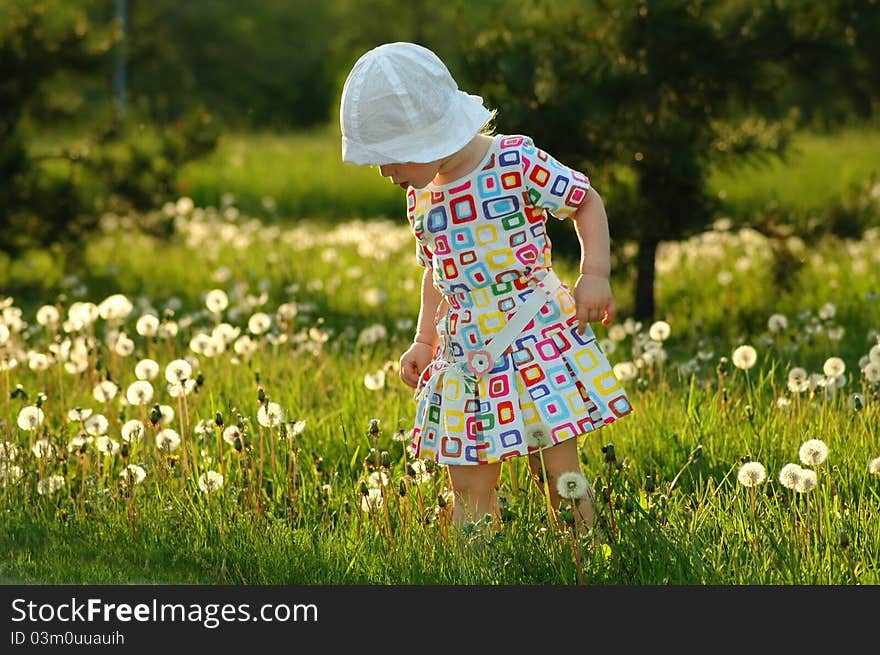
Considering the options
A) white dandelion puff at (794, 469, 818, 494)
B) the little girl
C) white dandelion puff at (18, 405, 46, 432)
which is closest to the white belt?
the little girl

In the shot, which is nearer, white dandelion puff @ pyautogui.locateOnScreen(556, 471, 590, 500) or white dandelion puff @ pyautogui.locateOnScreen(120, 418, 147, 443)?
white dandelion puff @ pyautogui.locateOnScreen(556, 471, 590, 500)

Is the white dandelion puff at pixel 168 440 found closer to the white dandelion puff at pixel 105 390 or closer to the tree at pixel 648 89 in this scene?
the white dandelion puff at pixel 105 390

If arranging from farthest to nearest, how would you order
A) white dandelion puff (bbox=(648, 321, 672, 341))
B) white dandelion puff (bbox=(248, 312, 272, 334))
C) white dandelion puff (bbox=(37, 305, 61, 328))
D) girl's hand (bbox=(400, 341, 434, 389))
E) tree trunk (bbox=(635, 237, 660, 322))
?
tree trunk (bbox=(635, 237, 660, 322)) → white dandelion puff (bbox=(248, 312, 272, 334)) → white dandelion puff (bbox=(37, 305, 61, 328)) → white dandelion puff (bbox=(648, 321, 672, 341)) → girl's hand (bbox=(400, 341, 434, 389))

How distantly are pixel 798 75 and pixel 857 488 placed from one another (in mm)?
4261

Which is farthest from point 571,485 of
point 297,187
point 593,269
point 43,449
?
point 297,187

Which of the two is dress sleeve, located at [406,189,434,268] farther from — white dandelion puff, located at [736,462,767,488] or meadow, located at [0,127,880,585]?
white dandelion puff, located at [736,462,767,488]

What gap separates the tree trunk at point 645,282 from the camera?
26.6ft

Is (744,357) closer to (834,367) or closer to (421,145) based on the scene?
(834,367)

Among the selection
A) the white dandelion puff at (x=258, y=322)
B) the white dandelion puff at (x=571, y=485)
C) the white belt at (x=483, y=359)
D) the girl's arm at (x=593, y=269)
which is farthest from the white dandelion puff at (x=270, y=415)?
the white dandelion puff at (x=258, y=322)

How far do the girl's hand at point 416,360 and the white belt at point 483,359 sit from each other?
9.4 inches

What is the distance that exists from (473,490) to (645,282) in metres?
4.29

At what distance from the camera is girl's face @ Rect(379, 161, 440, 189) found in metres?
3.95

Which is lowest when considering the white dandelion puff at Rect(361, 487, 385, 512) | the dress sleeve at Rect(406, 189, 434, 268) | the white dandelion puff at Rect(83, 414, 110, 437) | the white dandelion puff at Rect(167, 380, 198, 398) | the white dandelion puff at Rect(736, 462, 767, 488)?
the white dandelion puff at Rect(736, 462, 767, 488)

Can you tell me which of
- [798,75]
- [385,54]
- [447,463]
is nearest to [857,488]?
[447,463]
